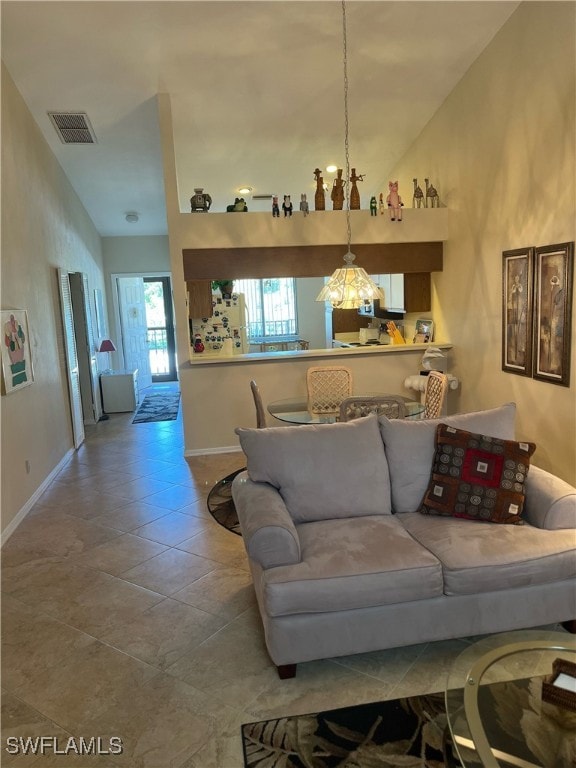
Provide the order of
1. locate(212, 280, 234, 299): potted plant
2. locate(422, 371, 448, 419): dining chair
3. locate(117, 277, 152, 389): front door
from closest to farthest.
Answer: locate(422, 371, 448, 419): dining chair → locate(212, 280, 234, 299): potted plant → locate(117, 277, 152, 389): front door

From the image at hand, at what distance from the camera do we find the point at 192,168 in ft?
21.2

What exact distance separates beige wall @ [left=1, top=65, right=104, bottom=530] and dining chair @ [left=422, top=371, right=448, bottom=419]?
3.09 m

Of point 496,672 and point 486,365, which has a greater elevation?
point 486,365

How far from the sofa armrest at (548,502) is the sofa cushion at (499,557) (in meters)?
0.07

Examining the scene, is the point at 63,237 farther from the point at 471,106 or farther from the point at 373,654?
the point at 373,654

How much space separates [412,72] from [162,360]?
7.26 metres

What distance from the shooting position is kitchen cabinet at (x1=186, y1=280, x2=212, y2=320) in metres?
5.56

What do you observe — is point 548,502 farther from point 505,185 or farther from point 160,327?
point 160,327

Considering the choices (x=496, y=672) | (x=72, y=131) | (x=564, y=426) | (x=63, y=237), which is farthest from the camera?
(x=63, y=237)

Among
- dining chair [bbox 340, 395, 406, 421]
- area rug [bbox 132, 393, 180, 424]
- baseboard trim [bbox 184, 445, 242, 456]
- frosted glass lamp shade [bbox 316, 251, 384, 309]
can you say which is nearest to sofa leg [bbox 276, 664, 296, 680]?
dining chair [bbox 340, 395, 406, 421]

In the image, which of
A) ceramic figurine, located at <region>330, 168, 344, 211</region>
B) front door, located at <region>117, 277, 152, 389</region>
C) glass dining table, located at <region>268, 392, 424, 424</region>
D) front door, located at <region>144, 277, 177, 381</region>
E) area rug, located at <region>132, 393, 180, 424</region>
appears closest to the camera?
glass dining table, located at <region>268, 392, 424, 424</region>

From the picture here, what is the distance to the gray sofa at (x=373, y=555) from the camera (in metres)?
2.21

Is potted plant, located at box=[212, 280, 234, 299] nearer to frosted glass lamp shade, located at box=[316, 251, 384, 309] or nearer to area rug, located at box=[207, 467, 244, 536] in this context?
area rug, located at box=[207, 467, 244, 536]

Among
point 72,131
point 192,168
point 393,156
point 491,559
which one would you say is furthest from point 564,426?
point 72,131
